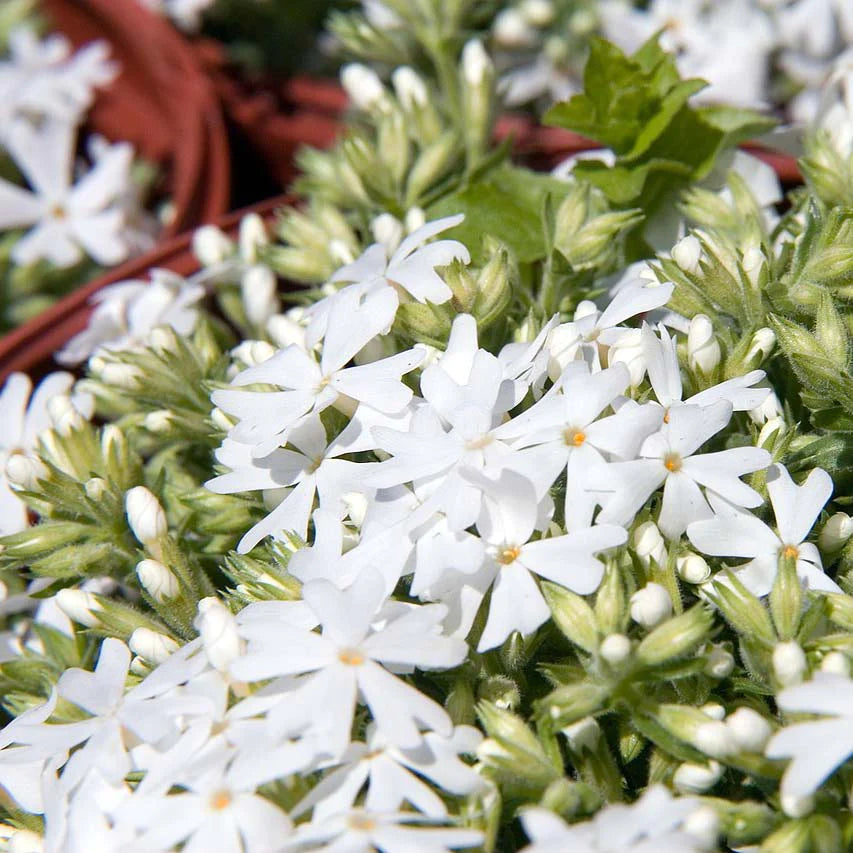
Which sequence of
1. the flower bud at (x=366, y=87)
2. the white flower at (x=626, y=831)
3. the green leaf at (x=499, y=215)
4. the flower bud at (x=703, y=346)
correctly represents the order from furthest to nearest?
the flower bud at (x=366, y=87)
the green leaf at (x=499, y=215)
the flower bud at (x=703, y=346)
the white flower at (x=626, y=831)

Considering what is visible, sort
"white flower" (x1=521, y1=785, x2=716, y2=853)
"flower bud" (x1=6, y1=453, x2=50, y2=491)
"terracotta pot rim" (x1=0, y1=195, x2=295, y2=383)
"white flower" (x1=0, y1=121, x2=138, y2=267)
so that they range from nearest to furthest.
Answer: "white flower" (x1=521, y1=785, x2=716, y2=853) < "flower bud" (x1=6, y1=453, x2=50, y2=491) < "terracotta pot rim" (x1=0, y1=195, x2=295, y2=383) < "white flower" (x1=0, y1=121, x2=138, y2=267)

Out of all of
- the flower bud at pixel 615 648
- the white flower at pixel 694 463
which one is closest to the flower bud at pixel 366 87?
the white flower at pixel 694 463

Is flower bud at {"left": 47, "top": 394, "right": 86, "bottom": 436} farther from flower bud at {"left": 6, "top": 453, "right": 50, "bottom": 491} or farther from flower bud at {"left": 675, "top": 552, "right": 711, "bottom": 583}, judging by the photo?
flower bud at {"left": 675, "top": 552, "right": 711, "bottom": 583}

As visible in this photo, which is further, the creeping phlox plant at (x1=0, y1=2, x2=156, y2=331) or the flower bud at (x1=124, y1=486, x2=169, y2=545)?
the creeping phlox plant at (x1=0, y1=2, x2=156, y2=331)

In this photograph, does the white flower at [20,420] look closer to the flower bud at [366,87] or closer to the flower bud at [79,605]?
the flower bud at [79,605]

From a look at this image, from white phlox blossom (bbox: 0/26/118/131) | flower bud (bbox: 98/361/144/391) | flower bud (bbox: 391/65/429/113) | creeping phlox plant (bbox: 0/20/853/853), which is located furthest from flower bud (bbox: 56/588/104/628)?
white phlox blossom (bbox: 0/26/118/131)

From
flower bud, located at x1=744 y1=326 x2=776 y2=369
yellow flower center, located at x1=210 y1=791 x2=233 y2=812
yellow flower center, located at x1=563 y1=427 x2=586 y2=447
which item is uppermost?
yellow flower center, located at x1=563 y1=427 x2=586 y2=447

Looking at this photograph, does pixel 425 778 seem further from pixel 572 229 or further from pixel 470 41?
pixel 470 41

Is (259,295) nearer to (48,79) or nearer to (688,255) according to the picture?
(688,255)
